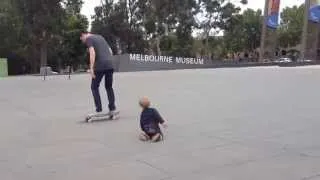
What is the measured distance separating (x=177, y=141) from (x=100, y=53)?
3.03 m

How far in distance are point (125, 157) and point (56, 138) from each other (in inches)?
72.3

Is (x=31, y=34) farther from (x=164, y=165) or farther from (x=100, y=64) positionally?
(x=164, y=165)

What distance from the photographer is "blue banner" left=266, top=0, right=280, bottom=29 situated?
45312 mm

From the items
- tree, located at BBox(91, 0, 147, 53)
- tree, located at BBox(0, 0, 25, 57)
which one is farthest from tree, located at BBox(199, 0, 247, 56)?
tree, located at BBox(0, 0, 25, 57)

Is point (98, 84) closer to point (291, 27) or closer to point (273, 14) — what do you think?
point (273, 14)

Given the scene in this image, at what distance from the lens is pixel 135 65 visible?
143ft

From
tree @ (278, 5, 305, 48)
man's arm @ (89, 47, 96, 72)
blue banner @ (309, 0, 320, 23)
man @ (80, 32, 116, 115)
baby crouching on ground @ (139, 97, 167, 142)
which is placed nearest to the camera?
baby crouching on ground @ (139, 97, 167, 142)

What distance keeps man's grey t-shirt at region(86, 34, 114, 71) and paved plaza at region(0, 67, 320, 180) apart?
1.02m

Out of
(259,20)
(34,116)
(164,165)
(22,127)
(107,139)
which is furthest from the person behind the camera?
(259,20)

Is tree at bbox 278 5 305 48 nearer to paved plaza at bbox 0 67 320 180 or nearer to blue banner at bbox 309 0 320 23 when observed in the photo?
blue banner at bbox 309 0 320 23

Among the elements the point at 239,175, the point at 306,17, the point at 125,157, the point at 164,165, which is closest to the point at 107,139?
the point at 125,157

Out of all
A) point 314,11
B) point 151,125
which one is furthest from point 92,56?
point 314,11

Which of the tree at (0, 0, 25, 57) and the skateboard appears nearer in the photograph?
the skateboard

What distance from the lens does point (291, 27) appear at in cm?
8431
